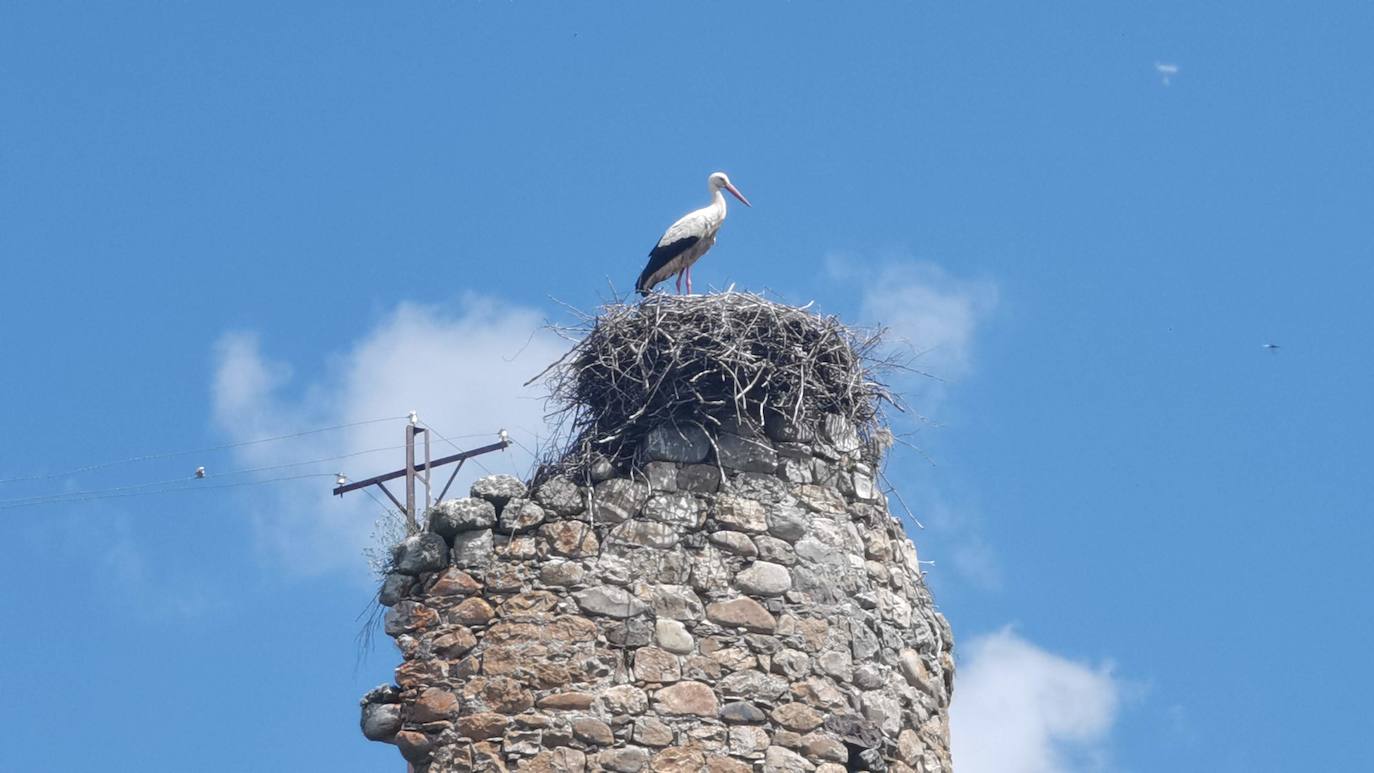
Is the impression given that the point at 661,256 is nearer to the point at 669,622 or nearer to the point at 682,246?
the point at 682,246

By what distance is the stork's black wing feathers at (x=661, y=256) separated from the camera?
1132 cm

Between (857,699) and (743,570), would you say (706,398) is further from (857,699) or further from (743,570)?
(857,699)

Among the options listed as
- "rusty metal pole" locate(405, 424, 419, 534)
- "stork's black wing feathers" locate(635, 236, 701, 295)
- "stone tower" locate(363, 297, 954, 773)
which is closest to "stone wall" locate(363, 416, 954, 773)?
"stone tower" locate(363, 297, 954, 773)

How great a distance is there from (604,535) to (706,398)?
750mm

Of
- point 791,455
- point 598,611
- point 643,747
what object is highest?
point 791,455

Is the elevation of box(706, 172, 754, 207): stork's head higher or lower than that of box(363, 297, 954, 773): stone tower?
higher

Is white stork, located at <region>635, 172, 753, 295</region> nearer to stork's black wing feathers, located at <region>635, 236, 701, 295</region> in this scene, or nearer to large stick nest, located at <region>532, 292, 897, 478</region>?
stork's black wing feathers, located at <region>635, 236, 701, 295</region>

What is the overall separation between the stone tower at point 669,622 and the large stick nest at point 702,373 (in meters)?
0.05

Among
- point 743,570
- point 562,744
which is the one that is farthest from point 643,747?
point 743,570

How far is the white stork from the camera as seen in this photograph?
1140cm

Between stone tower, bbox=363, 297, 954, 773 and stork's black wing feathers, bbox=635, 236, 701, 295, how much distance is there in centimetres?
260

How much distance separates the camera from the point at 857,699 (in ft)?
27.3

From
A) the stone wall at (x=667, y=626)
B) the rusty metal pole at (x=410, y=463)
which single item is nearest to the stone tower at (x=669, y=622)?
the stone wall at (x=667, y=626)

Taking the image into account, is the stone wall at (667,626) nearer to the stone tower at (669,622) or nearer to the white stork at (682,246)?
the stone tower at (669,622)
